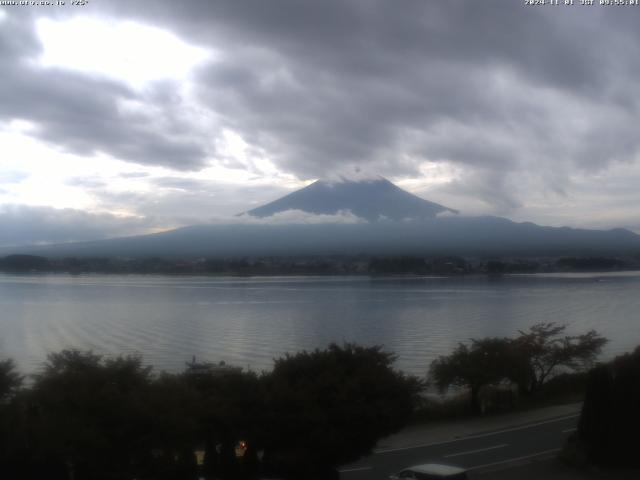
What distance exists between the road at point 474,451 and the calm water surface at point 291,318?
6.10 meters

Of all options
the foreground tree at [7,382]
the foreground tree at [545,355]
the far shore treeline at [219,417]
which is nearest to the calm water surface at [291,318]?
the foreground tree at [545,355]

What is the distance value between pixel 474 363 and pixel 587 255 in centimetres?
5959

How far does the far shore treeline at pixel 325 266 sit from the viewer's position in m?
55.2

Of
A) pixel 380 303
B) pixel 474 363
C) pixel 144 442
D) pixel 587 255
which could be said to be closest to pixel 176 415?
pixel 144 442

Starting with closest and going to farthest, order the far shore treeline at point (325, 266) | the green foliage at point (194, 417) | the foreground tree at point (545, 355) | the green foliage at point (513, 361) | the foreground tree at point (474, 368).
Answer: the green foliage at point (194, 417)
the foreground tree at point (474, 368)
the green foliage at point (513, 361)
the foreground tree at point (545, 355)
the far shore treeline at point (325, 266)

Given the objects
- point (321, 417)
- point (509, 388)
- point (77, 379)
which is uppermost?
point (77, 379)

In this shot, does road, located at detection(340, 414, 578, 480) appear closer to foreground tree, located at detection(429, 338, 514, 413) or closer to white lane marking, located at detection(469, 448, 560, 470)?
white lane marking, located at detection(469, 448, 560, 470)

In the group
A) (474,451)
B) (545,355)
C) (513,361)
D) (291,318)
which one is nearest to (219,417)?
(474,451)

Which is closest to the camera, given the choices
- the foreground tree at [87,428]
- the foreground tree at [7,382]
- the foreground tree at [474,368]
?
the foreground tree at [87,428]

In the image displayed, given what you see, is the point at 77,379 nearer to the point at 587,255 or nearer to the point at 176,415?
the point at 176,415

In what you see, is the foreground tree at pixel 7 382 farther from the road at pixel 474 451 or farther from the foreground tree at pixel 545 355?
the foreground tree at pixel 545 355

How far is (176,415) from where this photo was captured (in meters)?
6.31

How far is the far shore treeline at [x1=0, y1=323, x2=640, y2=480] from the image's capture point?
6.10 meters

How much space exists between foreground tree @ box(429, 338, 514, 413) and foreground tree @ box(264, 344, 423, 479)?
505 cm
